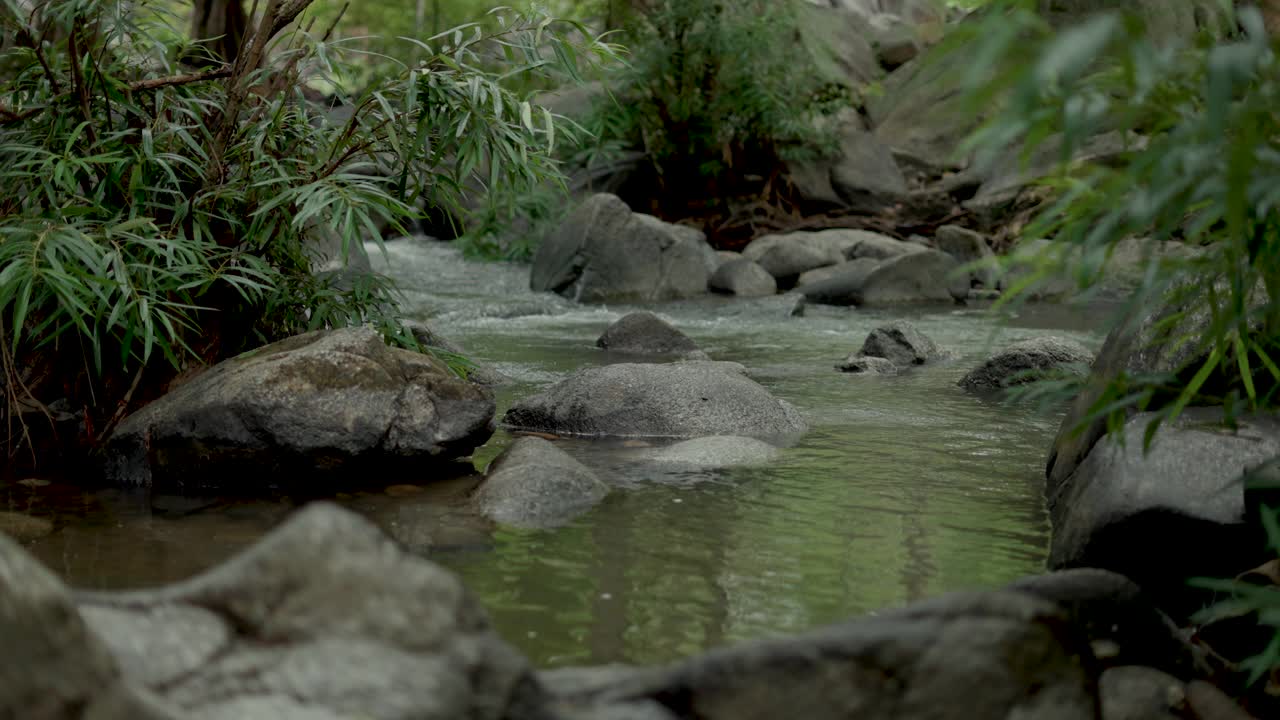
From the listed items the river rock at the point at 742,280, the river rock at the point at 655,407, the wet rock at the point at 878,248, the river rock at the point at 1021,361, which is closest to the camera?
the river rock at the point at 655,407

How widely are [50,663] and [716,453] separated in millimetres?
3942

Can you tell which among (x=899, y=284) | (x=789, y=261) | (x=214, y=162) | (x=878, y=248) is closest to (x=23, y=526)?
(x=214, y=162)

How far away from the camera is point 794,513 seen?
15.2 ft

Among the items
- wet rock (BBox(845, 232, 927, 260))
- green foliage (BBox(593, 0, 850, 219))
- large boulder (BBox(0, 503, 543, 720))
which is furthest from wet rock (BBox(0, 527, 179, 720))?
green foliage (BBox(593, 0, 850, 219))

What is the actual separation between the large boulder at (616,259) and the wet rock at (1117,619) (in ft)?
38.1

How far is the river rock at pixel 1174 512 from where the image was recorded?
3441 mm

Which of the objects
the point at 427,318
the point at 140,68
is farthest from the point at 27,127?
the point at 427,318

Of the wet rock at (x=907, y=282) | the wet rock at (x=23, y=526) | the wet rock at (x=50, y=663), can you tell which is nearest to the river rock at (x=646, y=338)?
Result: the wet rock at (x=907, y=282)

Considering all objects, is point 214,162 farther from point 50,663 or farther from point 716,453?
point 50,663

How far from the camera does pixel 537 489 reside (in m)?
4.63

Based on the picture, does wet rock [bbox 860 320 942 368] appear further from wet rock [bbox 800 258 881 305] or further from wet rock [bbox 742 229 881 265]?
wet rock [bbox 742 229 881 265]

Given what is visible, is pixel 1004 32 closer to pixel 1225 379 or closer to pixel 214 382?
pixel 1225 379

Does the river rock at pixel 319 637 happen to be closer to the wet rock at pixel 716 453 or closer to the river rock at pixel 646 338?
the wet rock at pixel 716 453

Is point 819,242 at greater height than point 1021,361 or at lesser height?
lesser
